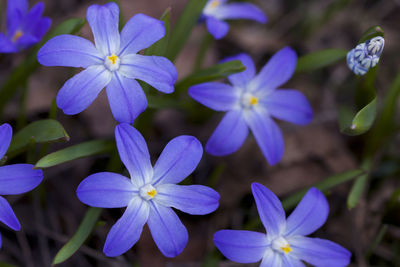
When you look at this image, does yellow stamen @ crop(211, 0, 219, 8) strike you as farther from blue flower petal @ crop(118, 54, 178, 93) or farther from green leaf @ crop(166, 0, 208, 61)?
blue flower petal @ crop(118, 54, 178, 93)

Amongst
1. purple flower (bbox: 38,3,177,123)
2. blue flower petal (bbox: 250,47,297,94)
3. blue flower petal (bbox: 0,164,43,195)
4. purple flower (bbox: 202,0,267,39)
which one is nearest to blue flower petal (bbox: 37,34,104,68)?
purple flower (bbox: 38,3,177,123)

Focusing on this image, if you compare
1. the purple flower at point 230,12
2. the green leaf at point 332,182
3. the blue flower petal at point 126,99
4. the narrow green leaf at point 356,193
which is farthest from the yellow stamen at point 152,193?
the purple flower at point 230,12

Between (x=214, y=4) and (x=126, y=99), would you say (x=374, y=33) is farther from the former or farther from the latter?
(x=126, y=99)

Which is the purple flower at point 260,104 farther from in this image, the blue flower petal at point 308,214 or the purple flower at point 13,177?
the purple flower at point 13,177

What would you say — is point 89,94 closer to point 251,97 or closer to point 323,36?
point 251,97

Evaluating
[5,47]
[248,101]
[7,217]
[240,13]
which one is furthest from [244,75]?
Answer: [7,217]

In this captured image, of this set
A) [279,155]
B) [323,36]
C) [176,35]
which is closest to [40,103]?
[176,35]
